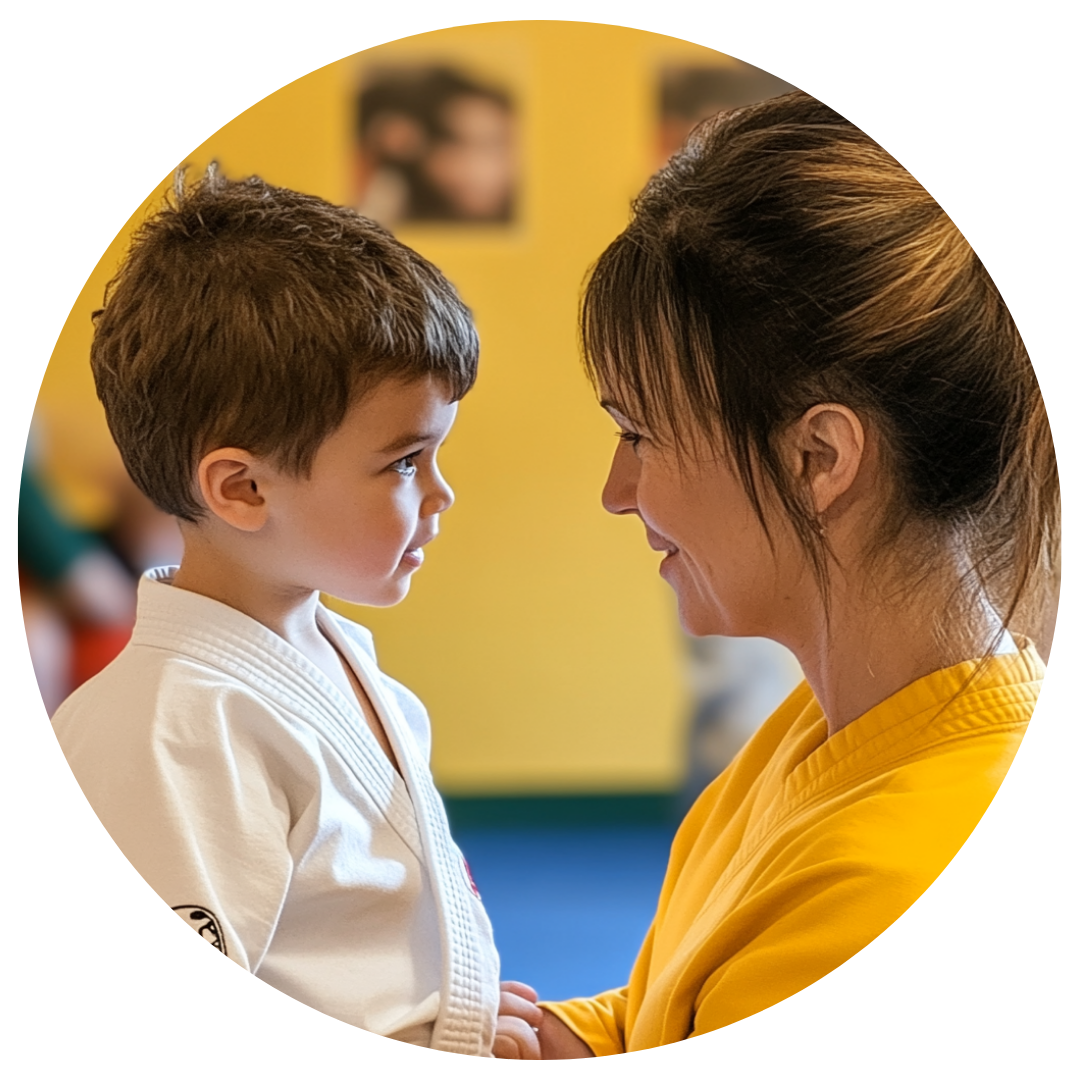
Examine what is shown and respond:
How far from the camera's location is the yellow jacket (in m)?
0.59

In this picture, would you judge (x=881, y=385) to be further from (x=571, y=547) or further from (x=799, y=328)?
(x=571, y=547)

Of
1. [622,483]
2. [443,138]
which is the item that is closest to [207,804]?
[622,483]

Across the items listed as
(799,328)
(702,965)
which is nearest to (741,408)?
(799,328)

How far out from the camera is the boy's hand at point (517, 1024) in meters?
0.71

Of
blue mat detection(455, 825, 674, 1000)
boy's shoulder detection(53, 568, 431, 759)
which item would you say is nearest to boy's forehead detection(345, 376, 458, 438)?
boy's shoulder detection(53, 568, 431, 759)

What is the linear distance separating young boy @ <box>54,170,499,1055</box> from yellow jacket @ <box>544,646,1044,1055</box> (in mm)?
101

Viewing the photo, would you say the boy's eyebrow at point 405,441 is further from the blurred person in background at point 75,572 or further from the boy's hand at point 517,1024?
the boy's hand at point 517,1024

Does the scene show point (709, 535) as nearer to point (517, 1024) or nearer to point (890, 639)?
point (890, 639)

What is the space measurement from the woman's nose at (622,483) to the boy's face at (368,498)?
0.08m

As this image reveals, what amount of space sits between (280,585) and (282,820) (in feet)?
0.38

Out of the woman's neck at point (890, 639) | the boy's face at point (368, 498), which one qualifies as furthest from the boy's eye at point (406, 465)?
the woman's neck at point (890, 639)

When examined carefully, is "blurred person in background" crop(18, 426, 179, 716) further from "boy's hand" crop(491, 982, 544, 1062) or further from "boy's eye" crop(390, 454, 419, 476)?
"boy's hand" crop(491, 982, 544, 1062)

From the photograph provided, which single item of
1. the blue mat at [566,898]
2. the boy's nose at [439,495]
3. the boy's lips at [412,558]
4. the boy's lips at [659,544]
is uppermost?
the boy's nose at [439,495]

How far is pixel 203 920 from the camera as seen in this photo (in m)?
0.63
